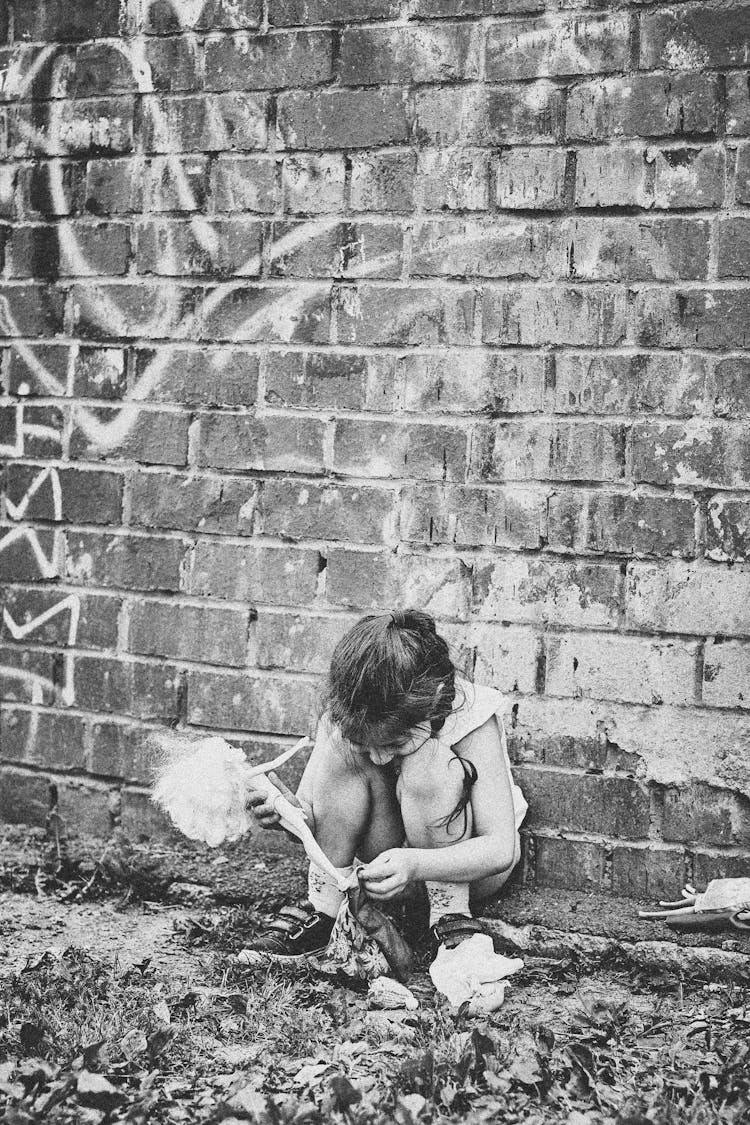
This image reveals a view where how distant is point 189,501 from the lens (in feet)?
10.0

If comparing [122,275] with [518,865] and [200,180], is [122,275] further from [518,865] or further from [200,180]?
[518,865]

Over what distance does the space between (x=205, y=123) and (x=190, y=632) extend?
4.85 ft

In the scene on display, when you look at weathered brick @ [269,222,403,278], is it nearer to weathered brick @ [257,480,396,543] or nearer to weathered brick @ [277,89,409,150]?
weathered brick @ [277,89,409,150]

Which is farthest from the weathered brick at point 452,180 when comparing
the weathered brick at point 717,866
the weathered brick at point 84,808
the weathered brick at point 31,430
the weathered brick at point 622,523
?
the weathered brick at point 84,808

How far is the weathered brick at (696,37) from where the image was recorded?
2615 mm

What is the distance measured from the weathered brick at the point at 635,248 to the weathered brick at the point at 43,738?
1999 mm

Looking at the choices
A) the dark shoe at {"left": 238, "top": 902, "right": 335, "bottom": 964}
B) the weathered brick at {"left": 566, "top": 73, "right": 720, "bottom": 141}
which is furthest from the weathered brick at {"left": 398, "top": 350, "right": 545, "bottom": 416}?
the dark shoe at {"left": 238, "top": 902, "right": 335, "bottom": 964}

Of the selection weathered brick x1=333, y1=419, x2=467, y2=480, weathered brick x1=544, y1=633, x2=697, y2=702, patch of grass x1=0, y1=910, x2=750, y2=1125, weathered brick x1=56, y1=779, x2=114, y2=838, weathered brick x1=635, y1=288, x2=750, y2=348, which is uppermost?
weathered brick x1=635, y1=288, x2=750, y2=348

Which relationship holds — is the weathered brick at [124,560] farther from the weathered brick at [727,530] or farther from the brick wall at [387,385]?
the weathered brick at [727,530]

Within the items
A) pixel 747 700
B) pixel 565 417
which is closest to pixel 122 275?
pixel 565 417

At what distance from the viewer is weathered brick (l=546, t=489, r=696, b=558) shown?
2721 millimetres

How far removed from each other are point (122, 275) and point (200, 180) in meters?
0.36

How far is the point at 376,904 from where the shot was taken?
2.62 m

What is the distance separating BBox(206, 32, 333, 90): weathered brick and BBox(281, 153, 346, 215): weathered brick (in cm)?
21
